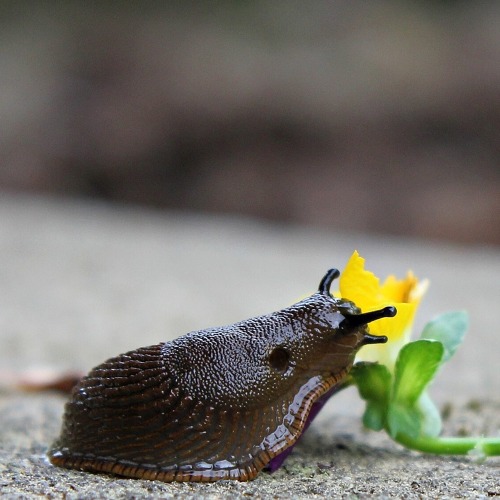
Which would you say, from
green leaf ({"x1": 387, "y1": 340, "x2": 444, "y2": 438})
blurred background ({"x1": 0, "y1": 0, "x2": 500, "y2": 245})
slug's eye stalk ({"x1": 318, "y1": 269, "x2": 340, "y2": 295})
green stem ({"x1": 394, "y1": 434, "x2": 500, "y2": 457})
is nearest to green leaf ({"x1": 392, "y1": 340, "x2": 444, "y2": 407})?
green leaf ({"x1": 387, "y1": 340, "x2": 444, "y2": 438})

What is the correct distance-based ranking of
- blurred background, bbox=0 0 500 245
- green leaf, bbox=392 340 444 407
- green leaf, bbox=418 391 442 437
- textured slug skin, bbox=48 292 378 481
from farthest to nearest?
blurred background, bbox=0 0 500 245 → green leaf, bbox=418 391 442 437 → green leaf, bbox=392 340 444 407 → textured slug skin, bbox=48 292 378 481

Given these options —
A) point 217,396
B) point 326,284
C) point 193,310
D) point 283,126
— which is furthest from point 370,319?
point 283,126

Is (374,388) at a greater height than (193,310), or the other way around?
(374,388)

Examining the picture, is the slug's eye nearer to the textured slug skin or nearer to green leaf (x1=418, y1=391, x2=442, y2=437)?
the textured slug skin

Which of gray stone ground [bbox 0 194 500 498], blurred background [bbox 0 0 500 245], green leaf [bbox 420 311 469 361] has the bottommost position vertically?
gray stone ground [bbox 0 194 500 498]

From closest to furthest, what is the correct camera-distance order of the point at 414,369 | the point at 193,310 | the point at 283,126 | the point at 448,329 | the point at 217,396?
the point at 217,396
the point at 414,369
the point at 448,329
the point at 193,310
the point at 283,126

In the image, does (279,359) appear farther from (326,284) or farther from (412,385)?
(412,385)

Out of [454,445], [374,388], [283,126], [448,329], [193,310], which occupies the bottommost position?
[193,310]
